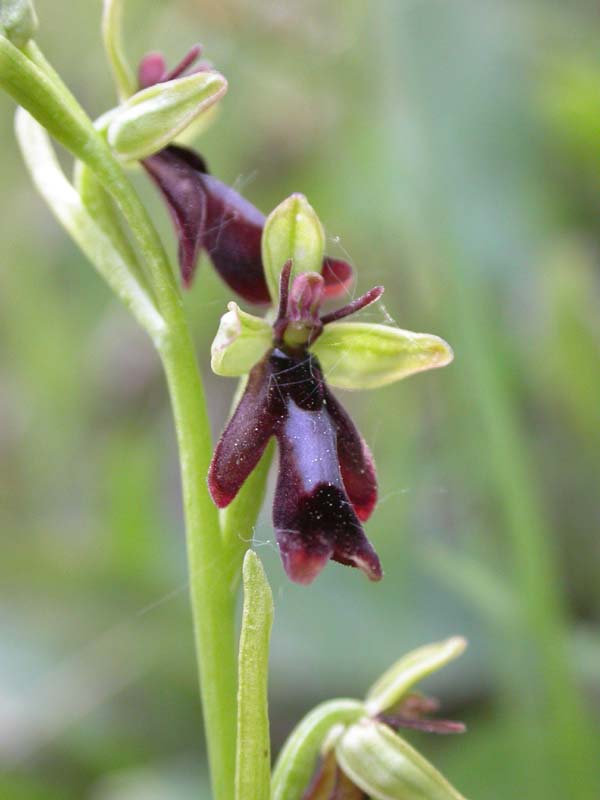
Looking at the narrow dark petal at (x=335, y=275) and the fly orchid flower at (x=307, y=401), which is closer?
the fly orchid flower at (x=307, y=401)

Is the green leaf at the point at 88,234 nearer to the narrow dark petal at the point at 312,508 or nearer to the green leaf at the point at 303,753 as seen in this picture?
the narrow dark petal at the point at 312,508

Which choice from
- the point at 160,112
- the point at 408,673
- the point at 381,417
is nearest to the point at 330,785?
the point at 408,673

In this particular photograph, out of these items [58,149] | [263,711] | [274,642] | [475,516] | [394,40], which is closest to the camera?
[263,711]

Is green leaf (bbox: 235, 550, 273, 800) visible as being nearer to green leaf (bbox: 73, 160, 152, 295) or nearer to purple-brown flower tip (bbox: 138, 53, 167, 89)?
green leaf (bbox: 73, 160, 152, 295)

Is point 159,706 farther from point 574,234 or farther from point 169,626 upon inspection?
point 574,234

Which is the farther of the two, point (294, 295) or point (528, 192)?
point (528, 192)

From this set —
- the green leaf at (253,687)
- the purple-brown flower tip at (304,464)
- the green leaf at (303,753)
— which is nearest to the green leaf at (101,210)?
the purple-brown flower tip at (304,464)

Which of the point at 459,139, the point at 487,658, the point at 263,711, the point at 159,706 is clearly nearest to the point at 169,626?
the point at 159,706
